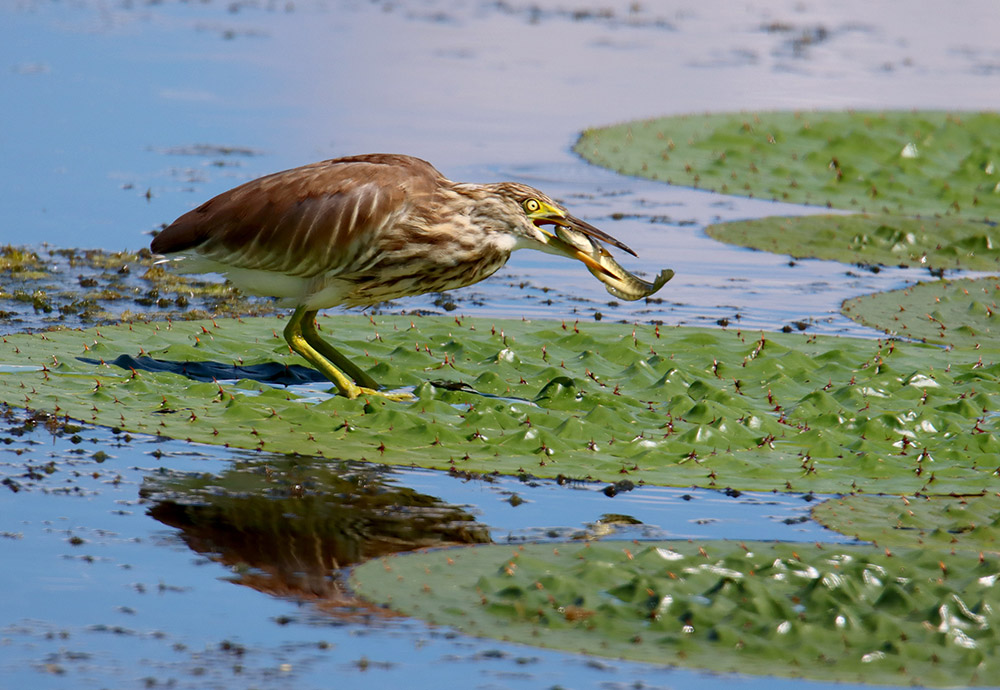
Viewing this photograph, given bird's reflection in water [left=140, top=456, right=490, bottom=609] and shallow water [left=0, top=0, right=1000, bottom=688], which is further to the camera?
bird's reflection in water [left=140, top=456, right=490, bottom=609]

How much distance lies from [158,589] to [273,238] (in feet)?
12.8

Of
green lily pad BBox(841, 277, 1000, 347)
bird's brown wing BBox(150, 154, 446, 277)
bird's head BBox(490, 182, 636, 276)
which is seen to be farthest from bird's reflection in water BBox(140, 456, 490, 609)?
green lily pad BBox(841, 277, 1000, 347)

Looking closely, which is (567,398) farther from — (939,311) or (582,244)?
(939,311)

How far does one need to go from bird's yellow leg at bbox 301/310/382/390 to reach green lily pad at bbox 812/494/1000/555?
362cm

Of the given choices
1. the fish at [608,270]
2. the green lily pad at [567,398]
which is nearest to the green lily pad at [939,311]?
the green lily pad at [567,398]

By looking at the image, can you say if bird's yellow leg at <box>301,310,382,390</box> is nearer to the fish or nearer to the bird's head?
the bird's head

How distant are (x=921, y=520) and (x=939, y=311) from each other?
579 cm

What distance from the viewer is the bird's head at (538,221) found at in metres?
10.7

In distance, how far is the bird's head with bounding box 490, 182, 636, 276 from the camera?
10.7 metres

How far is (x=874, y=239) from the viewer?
691 inches

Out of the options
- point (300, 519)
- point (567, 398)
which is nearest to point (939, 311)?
point (567, 398)

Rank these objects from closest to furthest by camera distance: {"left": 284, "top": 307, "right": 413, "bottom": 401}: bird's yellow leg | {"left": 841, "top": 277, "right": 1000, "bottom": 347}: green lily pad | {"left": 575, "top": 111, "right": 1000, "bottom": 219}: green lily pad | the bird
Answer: the bird, {"left": 284, "top": 307, "right": 413, "bottom": 401}: bird's yellow leg, {"left": 841, "top": 277, "right": 1000, "bottom": 347}: green lily pad, {"left": 575, "top": 111, "right": 1000, "bottom": 219}: green lily pad

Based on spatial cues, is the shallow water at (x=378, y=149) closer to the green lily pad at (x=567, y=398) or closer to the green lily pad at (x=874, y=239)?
the green lily pad at (x=874, y=239)

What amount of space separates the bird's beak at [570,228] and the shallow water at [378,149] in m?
2.20
